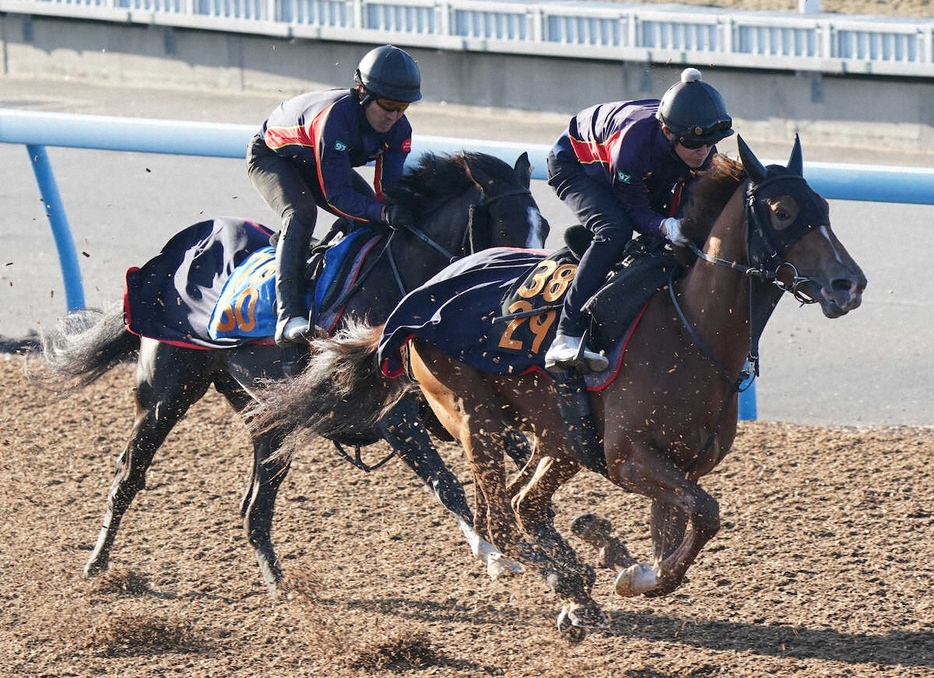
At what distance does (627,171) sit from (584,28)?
8579 millimetres

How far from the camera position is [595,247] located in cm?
473

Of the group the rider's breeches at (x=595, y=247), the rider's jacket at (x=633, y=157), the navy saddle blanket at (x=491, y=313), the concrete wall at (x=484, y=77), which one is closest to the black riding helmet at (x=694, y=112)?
the rider's jacket at (x=633, y=157)

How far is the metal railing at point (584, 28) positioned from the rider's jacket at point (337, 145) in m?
6.98

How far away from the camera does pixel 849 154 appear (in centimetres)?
1204

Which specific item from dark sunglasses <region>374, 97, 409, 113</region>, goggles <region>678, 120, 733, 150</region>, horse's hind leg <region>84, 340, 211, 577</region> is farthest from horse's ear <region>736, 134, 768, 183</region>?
horse's hind leg <region>84, 340, 211, 577</region>

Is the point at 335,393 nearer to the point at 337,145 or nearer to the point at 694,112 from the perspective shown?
the point at 337,145

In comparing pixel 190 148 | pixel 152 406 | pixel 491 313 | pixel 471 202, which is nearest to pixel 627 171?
pixel 491 313

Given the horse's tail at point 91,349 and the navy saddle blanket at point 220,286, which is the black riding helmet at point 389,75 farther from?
the horse's tail at point 91,349

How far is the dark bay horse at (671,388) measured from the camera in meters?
4.26

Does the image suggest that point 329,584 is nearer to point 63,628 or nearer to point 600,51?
point 63,628

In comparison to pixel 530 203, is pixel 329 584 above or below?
below

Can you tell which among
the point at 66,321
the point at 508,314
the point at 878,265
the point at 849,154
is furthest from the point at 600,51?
the point at 508,314

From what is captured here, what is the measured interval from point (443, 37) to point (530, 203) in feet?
27.3

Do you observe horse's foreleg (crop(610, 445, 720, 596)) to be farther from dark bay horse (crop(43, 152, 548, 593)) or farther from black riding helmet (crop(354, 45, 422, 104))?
black riding helmet (crop(354, 45, 422, 104))
